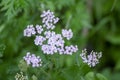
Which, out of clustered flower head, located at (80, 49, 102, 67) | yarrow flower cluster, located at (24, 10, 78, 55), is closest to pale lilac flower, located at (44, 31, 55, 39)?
yarrow flower cluster, located at (24, 10, 78, 55)

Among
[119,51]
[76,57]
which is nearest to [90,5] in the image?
Result: [119,51]

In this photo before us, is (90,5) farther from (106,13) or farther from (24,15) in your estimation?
(24,15)

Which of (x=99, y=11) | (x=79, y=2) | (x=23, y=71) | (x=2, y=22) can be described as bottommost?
(x=23, y=71)

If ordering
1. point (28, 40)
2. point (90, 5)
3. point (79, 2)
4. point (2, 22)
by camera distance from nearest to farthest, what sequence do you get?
1. point (2, 22)
2. point (28, 40)
3. point (79, 2)
4. point (90, 5)

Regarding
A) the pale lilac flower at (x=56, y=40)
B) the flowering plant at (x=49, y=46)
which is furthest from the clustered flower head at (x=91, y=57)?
the pale lilac flower at (x=56, y=40)

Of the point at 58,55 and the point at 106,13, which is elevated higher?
the point at 106,13

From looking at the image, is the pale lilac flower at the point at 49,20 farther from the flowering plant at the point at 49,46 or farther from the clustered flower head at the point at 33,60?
the clustered flower head at the point at 33,60

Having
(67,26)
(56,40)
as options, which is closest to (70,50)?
(56,40)

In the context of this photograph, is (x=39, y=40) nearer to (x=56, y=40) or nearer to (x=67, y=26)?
(x=56, y=40)
